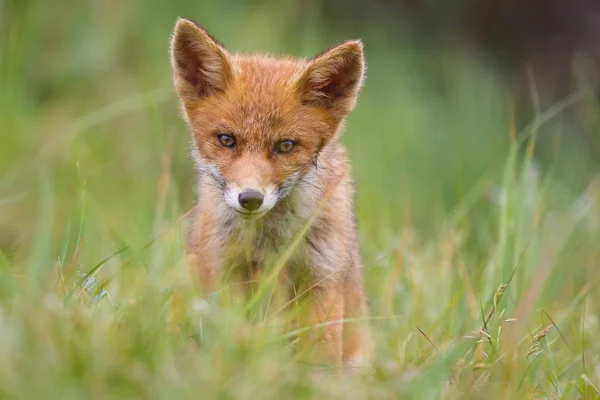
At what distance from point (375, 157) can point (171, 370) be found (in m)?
5.86

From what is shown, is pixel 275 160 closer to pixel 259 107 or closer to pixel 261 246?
pixel 259 107

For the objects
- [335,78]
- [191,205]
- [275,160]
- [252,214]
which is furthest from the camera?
[191,205]

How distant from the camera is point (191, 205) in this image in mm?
6086

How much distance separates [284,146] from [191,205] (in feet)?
6.35

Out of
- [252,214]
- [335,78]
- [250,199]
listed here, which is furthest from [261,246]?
[335,78]

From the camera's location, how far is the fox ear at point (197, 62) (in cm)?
440

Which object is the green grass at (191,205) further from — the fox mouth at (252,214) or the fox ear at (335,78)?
the fox ear at (335,78)

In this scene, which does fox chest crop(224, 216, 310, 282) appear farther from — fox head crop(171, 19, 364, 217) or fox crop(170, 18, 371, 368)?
fox head crop(171, 19, 364, 217)

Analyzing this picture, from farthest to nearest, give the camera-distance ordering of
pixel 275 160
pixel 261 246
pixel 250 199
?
1. pixel 261 246
2. pixel 275 160
3. pixel 250 199

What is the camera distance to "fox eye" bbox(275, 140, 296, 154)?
4.28 metres

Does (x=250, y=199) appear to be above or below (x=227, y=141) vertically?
below

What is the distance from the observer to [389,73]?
396 inches

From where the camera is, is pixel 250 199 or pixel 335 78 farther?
pixel 335 78

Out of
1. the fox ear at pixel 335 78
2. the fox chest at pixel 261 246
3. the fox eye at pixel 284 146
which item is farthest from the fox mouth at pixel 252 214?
the fox ear at pixel 335 78
